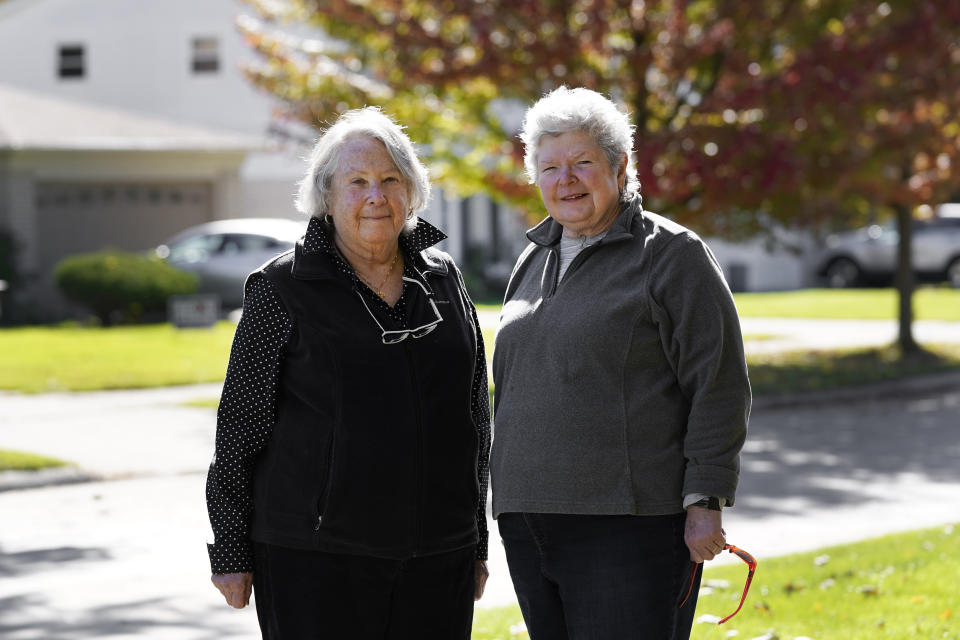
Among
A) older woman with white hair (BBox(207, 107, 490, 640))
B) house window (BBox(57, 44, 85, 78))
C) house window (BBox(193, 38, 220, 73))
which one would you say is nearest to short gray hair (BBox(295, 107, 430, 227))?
older woman with white hair (BBox(207, 107, 490, 640))

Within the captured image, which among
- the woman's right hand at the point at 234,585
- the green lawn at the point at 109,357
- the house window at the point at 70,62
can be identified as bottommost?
the green lawn at the point at 109,357

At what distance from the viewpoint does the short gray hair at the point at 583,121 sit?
3.70m

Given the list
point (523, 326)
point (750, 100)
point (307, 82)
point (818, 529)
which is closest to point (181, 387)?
point (307, 82)

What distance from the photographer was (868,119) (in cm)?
1540

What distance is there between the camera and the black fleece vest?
3566 mm

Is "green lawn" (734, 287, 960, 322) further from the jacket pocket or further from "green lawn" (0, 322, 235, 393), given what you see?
the jacket pocket

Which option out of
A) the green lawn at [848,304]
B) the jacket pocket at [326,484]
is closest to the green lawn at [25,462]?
the jacket pocket at [326,484]

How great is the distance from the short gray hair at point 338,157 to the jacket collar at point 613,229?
35 centimetres

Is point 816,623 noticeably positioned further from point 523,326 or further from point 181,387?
point 181,387

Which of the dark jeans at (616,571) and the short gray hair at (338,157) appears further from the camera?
the short gray hair at (338,157)

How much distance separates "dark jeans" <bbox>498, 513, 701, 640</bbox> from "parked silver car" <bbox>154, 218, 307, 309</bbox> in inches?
846

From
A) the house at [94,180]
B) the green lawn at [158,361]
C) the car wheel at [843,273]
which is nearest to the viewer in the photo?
the green lawn at [158,361]

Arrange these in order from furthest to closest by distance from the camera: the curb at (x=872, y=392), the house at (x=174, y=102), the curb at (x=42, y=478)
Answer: the house at (x=174, y=102) → the curb at (x=872, y=392) → the curb at (x=42, y=478)

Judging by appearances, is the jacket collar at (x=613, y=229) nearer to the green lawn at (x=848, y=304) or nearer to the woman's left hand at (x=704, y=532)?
the woman's left hand at (x=704, y=532)
